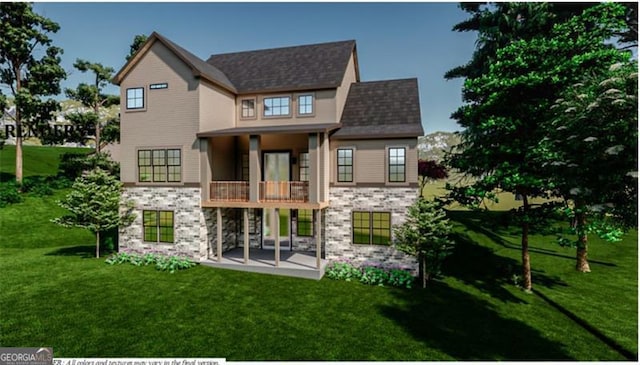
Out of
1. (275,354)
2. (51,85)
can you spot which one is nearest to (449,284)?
(275,354)

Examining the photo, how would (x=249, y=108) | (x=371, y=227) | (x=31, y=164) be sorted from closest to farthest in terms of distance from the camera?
(x=371, y=227) → (x=249, y=108) → (x=31, y=164)

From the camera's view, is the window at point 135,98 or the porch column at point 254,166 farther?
the window at point 135,98

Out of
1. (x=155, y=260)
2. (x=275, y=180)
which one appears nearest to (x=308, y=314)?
(x=275, y=180)

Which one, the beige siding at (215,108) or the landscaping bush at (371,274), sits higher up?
the beige siding at (215,108)

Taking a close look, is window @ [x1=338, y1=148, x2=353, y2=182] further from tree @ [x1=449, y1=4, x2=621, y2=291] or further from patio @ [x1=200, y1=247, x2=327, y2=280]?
tree @ [x1=449, y1=4, x2=621, y2=291]

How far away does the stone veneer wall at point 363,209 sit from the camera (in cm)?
1438

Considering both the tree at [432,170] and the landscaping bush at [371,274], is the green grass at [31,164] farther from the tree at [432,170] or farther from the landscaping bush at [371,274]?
the tree at [432,170]

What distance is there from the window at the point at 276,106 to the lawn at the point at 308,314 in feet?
28.8

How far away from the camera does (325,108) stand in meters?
16.1

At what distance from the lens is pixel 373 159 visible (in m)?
14.7

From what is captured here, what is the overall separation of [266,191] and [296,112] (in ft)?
16.0

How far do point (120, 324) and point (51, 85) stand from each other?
26.2 meters

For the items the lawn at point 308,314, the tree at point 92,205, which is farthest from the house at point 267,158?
the lawn at point 308,314

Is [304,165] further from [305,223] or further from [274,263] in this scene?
[274,263]
